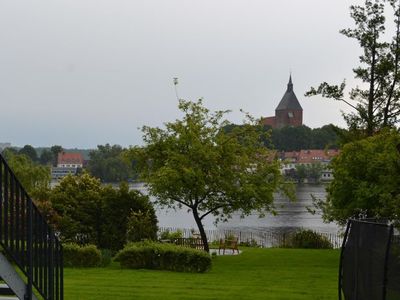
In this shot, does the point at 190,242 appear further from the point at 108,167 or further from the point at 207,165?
the point at 108,167

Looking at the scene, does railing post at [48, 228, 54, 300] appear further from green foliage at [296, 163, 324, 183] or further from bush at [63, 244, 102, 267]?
green foliage at [296, 163, 324, 183]

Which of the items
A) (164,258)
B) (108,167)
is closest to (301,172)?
(108,167)

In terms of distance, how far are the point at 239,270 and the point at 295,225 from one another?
125ft

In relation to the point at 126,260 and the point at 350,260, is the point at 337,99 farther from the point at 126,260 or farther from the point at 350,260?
the point at 350,260

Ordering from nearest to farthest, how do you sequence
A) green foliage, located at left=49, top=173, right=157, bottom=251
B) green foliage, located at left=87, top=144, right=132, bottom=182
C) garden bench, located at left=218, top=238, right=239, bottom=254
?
green foliage, located at left=49, top=173, right=157, bottom=251 < garden bench, located at left=218, top=238, right=239, bottom=254 < green foliage, located at left=87, top=144, right=132, bottom=182

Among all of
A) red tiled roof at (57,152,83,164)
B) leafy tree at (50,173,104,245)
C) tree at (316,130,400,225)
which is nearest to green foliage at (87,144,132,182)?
red tiled roof at (57,152,83,164)

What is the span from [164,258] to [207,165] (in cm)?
687

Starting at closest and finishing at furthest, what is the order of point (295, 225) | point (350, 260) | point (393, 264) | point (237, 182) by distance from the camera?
point (393, 264) < point (350, 260) < point (237, 182) < point (295, 225)

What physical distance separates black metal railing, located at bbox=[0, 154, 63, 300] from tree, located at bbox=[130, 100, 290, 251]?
1664 cm

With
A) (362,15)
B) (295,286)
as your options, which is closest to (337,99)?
(362,15)

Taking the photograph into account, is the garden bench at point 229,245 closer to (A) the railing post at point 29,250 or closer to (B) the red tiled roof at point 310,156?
(A) the railing post at point 29,250

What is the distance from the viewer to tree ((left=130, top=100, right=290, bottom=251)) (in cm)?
2622

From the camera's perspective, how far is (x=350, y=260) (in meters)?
9.62

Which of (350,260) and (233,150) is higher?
(233,150)
